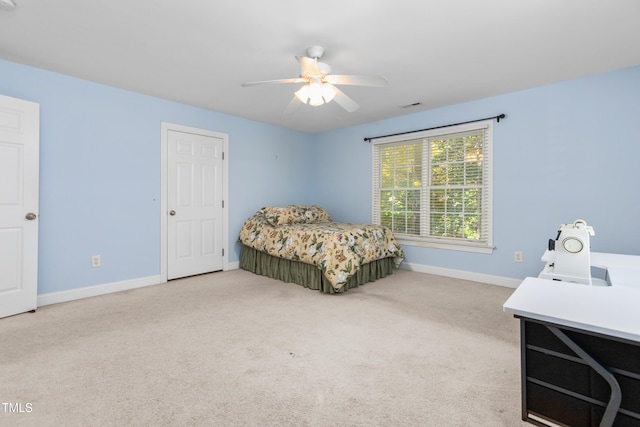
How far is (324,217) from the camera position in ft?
16.7

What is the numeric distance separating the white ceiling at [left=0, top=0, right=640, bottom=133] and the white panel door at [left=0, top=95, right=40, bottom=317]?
58cm

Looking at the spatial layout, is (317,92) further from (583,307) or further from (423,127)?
(423,127)

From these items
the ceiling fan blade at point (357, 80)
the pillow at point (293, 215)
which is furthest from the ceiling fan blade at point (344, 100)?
the pillow at point (293, 215)

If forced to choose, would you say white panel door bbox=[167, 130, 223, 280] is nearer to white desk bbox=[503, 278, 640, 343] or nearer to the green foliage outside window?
the green foliage outside window

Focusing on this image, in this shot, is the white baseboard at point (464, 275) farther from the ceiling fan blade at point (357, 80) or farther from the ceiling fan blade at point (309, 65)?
the ceiling fan blade at point (309, 65)

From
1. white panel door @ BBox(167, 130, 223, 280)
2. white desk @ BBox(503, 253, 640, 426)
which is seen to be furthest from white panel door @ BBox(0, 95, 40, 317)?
white desk @ BBox(503, 253, 640, 426)

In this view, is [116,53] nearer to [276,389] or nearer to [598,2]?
[276,389]

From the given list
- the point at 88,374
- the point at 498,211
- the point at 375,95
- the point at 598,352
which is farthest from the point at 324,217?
the point at 598,352

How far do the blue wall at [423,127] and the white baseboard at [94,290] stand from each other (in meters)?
0.06

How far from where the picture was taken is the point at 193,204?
4.14 meters

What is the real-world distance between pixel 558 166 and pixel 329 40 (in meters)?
2.77

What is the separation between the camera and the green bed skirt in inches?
140

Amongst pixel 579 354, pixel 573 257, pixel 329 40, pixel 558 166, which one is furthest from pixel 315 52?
pixel 558 166

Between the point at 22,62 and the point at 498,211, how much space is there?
5104 millimetres
